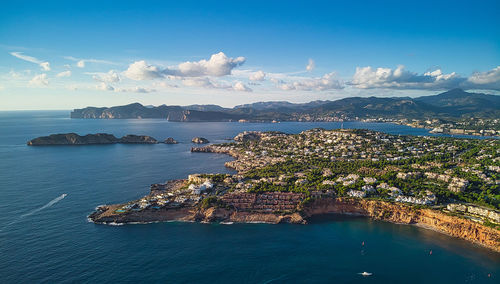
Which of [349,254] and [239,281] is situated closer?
[239,281]

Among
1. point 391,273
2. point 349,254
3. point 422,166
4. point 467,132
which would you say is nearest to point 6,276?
point 349,254

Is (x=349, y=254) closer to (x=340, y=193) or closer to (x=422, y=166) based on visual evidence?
(x=340, y=193)

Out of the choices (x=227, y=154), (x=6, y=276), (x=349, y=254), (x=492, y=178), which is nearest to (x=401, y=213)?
(x=349, y=254)

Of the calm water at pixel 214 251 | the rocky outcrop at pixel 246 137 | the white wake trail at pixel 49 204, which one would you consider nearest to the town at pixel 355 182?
the calm water at pixel 214 251

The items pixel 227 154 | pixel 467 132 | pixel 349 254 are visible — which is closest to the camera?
pixel 349 254

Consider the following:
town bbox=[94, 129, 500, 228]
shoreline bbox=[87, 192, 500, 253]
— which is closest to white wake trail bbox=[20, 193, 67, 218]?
shoreline bbox=[87, 192, 500, 253]

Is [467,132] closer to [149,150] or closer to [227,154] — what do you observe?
[227,154]

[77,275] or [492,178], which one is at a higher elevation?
[492,178]

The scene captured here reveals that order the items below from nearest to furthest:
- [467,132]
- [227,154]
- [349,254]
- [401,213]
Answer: [349,254] < [401,213] < [227,154] < [467,132]

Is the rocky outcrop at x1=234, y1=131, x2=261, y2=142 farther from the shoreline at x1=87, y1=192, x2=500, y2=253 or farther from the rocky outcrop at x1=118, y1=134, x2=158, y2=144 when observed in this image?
the shoreline at x1=87, y1=192, x2=500, y2=253
